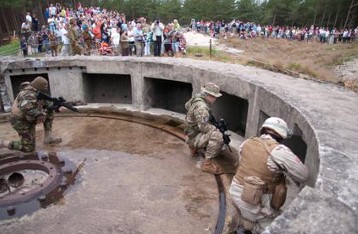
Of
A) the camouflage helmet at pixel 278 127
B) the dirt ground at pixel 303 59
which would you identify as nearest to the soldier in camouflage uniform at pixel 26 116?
the camouflage helmet at pixel 278 127

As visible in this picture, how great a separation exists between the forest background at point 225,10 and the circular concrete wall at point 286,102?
2466 cm

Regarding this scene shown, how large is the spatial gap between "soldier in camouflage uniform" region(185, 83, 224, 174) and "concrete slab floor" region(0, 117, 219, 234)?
0.27 m

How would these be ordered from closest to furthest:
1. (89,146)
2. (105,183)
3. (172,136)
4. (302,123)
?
(302,123) → (105,183) → (89,146) → (172,136)

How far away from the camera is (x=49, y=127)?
6539mm

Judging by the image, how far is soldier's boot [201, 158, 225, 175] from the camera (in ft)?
17.6

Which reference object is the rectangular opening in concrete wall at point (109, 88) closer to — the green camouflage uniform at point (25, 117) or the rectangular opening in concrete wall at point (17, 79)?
the rectangular opening in concrete wall at point (17, 79)

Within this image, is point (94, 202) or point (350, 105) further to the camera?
point (350, 105)

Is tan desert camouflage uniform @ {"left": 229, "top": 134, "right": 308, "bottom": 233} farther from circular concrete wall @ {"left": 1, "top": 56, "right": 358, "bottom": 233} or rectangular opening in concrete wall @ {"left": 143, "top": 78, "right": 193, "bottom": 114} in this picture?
rectangular opening in concrete wall @ {"left": 143, "top": 78, "right": 193, "bottom": 114}

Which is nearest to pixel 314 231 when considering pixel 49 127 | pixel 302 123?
pixel 302 123

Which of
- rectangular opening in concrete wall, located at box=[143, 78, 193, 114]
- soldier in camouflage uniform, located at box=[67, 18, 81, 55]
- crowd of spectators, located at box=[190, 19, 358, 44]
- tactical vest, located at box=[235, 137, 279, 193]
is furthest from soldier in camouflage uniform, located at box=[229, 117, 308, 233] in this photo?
crowd of spectators, located at box=[190, 19, 358, 44]

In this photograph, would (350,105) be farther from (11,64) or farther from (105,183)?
(11,64)


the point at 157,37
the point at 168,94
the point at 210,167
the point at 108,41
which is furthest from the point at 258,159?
the point at 108,41

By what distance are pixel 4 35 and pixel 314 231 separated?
36.1 meters

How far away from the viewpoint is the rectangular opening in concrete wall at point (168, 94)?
8.96 meters
